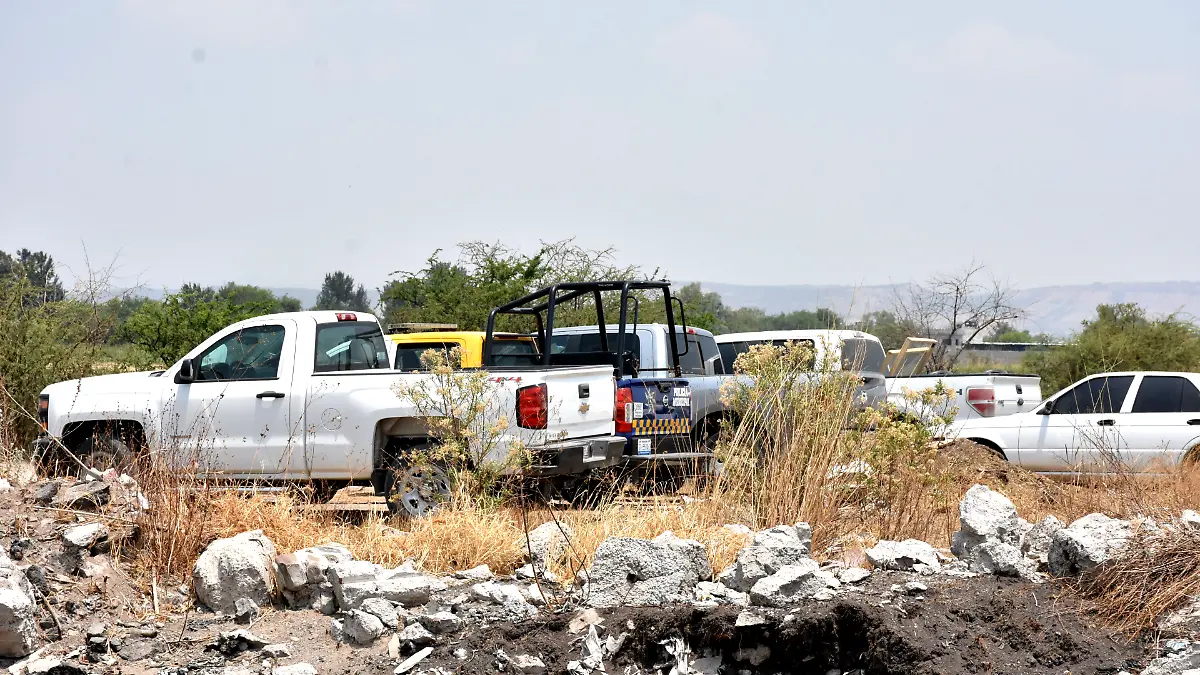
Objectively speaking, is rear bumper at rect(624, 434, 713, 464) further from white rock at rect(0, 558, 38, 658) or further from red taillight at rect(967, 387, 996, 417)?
red taillight at rect(967, 387, 996, 417)

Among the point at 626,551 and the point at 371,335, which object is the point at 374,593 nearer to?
the point at 626,551

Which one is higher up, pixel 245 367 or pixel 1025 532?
Result: pixel 245 367

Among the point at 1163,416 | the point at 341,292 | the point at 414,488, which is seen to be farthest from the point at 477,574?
the point at 341,292

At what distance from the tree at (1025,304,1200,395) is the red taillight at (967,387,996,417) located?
6.17m

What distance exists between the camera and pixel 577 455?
30.2 ft

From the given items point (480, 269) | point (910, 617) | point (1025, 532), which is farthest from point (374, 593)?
point (480, 269)

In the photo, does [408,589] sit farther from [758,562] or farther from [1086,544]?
[1086,544]

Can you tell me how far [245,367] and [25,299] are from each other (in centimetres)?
624

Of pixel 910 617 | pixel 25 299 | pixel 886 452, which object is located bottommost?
pixel 910 617

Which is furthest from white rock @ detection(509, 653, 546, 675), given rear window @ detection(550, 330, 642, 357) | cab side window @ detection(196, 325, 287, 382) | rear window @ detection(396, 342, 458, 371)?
rear window @ detection(550, 330, 642, 357)

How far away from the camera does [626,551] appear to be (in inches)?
246

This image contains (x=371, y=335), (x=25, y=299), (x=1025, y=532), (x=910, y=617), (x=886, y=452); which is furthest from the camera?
(x=25, y=299)

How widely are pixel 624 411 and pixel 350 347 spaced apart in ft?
8.73

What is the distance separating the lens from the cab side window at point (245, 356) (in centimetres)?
991
